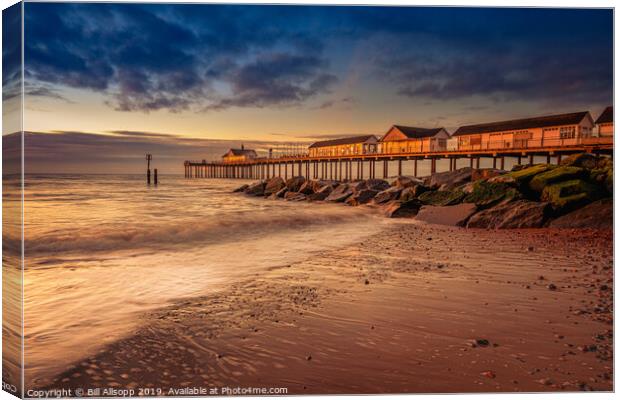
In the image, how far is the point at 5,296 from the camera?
10.8 feet

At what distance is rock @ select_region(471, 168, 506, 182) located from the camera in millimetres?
10327

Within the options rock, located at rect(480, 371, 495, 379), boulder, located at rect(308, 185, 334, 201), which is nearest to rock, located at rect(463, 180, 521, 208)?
rock, located at rect(480, 371, 495, 379)

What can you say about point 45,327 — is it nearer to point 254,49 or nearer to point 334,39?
point 254,49

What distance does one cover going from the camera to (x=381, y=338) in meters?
2.84

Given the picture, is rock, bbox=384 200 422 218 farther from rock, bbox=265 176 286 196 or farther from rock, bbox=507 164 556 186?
rock, bbox=265 176 286 196

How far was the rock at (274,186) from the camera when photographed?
19734 millimetres

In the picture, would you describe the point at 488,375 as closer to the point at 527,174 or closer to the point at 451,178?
the point at 527,174

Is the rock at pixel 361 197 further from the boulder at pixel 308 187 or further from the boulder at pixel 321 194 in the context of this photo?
the boulder at pixel 308 187

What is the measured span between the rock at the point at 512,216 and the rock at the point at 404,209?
8.33ft

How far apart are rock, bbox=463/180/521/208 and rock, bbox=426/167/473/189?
200 cm

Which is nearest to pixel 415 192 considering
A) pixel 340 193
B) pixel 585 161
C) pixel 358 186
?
pixel 358 186

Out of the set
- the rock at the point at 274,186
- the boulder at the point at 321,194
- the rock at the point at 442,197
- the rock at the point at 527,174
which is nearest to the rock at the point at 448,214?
the rock at the point at 442,197

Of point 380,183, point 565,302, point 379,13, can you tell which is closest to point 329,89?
point 379,13

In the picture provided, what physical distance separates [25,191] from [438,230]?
656cm
